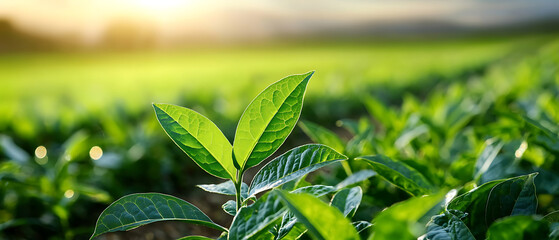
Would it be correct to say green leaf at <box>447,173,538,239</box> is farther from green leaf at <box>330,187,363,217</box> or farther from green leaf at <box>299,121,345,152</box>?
green leaf at <box>299,121,345,152</box>

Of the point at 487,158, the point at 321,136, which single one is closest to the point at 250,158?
the point at 321,136

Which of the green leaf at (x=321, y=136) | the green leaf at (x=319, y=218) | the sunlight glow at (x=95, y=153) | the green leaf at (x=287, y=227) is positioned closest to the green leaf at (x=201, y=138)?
the green leaf at (x=287, y=227)

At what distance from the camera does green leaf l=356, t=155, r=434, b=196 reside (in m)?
0.95

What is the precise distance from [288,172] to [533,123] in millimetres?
733

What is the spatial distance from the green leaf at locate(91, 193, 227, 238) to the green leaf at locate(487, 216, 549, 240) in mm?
517

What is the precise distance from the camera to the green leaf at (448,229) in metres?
0.74

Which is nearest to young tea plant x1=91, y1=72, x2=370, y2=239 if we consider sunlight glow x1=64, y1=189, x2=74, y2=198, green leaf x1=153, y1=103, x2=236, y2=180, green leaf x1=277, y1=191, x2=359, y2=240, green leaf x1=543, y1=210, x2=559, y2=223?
green leaf x1=153, y1=103, x2=236, y2=180

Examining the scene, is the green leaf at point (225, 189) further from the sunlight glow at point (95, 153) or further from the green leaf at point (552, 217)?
the sunlight glow at point (95, 153)

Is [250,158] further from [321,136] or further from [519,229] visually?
[321,136]

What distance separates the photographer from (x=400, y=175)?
971mm

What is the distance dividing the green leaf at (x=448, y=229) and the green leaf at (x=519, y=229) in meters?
0.07

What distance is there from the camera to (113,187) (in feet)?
7.34

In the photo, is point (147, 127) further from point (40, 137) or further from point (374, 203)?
point (374, 203)

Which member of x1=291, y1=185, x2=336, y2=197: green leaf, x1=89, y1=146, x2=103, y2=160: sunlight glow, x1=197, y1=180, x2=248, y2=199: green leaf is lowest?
x1=89, y1=146, x2=103, y2=160: sunlight glow
